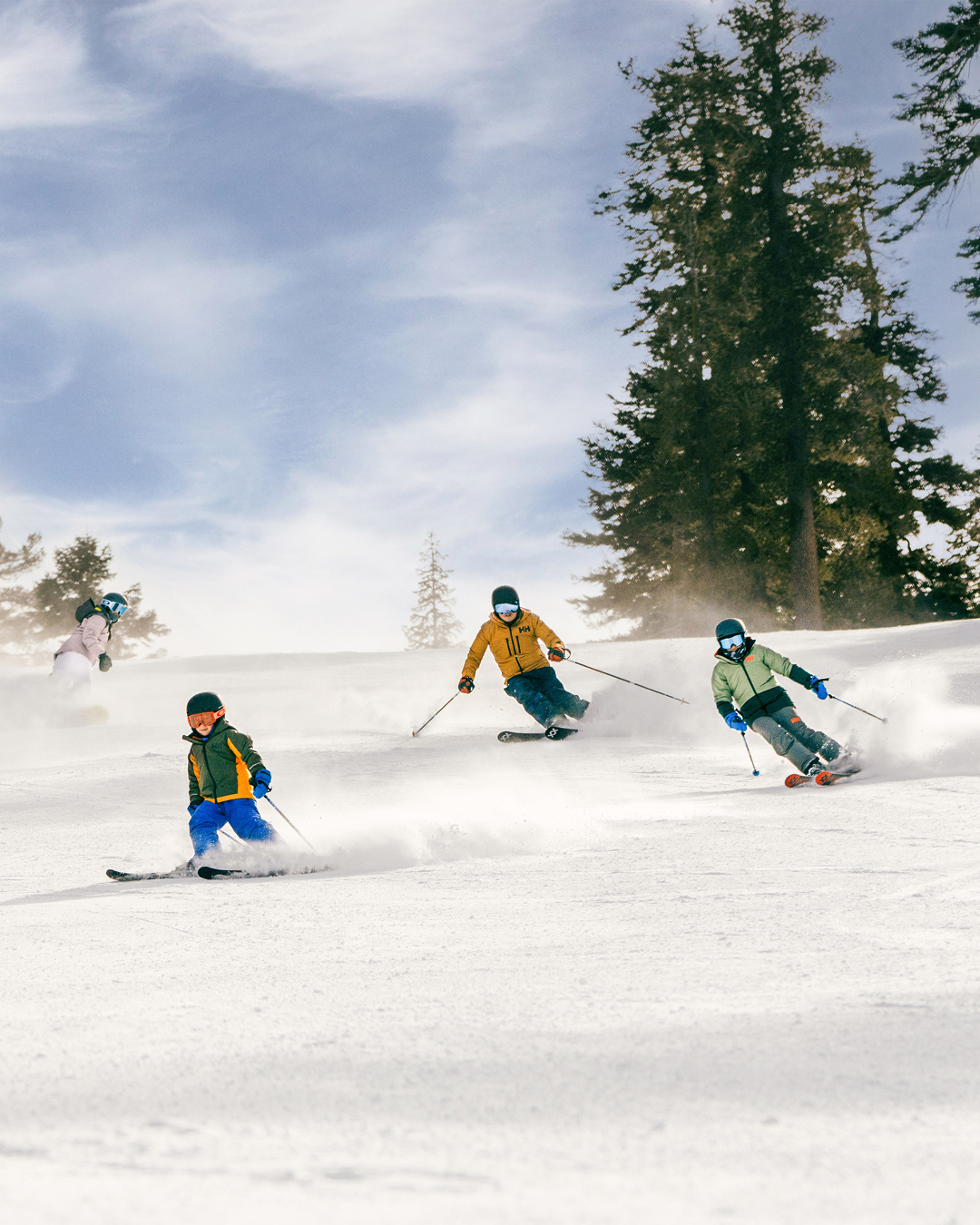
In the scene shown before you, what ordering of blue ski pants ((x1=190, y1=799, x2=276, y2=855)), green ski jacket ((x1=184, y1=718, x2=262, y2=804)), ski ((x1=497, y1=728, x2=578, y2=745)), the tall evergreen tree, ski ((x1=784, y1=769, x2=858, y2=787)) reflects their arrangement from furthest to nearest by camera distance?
the tall evergreen tree
ski ((x1=497, y1=728, x2=578, y2=745))
ski ((x1=784, y1=769, x2=858, y2=787))
green ski jacket ((x1=184, y1=718, x2=262, y2=804))
blue ski pants ((x1=190, y1=799, x2=276, y2=855))

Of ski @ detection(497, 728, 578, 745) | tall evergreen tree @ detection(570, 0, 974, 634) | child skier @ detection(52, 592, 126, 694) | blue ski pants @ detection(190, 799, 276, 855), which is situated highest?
tall evergreen tree @ detection(570, 0, 974, 634)

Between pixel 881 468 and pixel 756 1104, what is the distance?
29414 mm

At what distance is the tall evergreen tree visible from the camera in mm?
27328

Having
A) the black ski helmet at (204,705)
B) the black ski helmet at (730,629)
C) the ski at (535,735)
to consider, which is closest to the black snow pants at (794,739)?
the black ski helmet at (730,629)

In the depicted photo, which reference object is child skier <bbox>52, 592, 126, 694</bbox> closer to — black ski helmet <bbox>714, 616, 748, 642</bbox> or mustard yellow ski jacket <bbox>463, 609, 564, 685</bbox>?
mustard yellow ski jacket <bbox>463, 609, 564, 685</bbox>

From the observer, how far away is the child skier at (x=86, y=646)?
12992mm

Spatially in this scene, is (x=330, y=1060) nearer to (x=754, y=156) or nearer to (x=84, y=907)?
(x=84, y=907)

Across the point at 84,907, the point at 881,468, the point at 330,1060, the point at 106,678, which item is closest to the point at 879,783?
the point at 84,907

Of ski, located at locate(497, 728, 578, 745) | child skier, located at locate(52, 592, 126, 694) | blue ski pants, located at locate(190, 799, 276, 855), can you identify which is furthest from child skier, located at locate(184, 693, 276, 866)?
child skier, located at locate(52, 592, 126, 694)

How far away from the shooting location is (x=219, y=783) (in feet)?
18.5

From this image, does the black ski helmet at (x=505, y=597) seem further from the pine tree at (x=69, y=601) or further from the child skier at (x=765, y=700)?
the pine tree at (x=69, y=601)

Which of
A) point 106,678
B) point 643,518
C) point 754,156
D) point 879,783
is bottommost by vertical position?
point 879,783

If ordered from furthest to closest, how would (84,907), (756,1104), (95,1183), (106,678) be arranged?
(106,678) → (84,907) → (756,1104) → (95,1183)

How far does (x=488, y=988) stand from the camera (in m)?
Answer: 2.62
